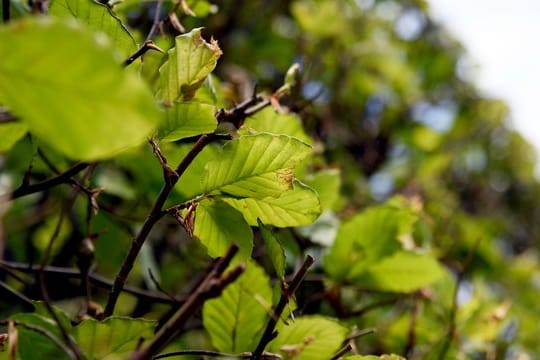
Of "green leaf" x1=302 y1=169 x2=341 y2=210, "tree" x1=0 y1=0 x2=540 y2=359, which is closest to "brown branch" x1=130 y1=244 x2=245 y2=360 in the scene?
"tree" x1=0 y1=0 x2=540 y2=359

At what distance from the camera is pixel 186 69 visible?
19.8 inches

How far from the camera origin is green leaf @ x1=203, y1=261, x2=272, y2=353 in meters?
0.59

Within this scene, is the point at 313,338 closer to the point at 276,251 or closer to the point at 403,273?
the point at 276,251

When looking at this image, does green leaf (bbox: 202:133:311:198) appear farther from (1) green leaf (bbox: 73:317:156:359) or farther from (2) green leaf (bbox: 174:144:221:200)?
(1) green leaf (bbox: 73:317:156:359)

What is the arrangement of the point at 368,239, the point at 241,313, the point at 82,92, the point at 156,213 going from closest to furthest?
the point at 82,92 < the point at 156,213 < the point at 241,313 < the point at 368,239

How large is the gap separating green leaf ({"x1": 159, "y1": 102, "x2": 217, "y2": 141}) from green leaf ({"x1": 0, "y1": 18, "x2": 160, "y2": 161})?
187mm

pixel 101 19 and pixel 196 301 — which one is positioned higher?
pixel 101 19

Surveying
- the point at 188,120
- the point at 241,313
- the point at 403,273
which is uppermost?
the point at 188,120

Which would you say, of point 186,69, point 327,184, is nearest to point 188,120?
point 186,69

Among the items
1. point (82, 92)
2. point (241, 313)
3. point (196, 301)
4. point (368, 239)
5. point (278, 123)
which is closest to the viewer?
point (82, 92)

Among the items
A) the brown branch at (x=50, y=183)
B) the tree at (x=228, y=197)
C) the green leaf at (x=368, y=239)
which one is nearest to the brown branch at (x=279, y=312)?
the tree at (x=228, y=197)

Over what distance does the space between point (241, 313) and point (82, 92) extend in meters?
0.36

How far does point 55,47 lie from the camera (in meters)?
0.29

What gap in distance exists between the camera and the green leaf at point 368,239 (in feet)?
2.86
